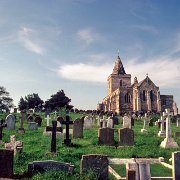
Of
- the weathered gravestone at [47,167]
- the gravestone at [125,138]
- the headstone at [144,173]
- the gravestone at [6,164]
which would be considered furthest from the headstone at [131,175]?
the gravestone at [125,138]

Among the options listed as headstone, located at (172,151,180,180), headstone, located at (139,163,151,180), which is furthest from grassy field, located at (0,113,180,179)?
headstone, located at (139,163,151,180)

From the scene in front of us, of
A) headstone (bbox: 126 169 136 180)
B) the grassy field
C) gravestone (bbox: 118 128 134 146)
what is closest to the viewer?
headstone (bbox: 126 169 136 180)

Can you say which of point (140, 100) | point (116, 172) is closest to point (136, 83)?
point (140, 100)

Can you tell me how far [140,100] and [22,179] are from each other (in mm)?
61812

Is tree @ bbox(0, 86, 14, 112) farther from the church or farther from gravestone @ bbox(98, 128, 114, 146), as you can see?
gravestone @ bbox(98, 128, 114, 146)

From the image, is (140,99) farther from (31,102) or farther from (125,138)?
(125,138)

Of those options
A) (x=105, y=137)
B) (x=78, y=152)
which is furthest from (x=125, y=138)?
(x=78, y=152)

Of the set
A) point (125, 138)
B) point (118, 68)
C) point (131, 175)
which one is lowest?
point (131, 175)

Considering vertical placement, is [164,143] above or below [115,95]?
below

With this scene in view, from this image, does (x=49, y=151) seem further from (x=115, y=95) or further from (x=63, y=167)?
(x=115, y=95)

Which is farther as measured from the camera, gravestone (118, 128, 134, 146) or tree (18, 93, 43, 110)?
tree (18, 93, 43, 110)

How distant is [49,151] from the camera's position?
38.9 feet

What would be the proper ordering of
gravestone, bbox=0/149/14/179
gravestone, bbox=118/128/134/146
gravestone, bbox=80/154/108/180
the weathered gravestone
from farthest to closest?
gravestone, bbox=118/128/134/146
gravestone, bbox=80/154/108/180
the weathered gravestone
gravestone, bbox=0/149/14/179

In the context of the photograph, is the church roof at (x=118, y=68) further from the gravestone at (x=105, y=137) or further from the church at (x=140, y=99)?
the gravestone at (x=105, y=137)
